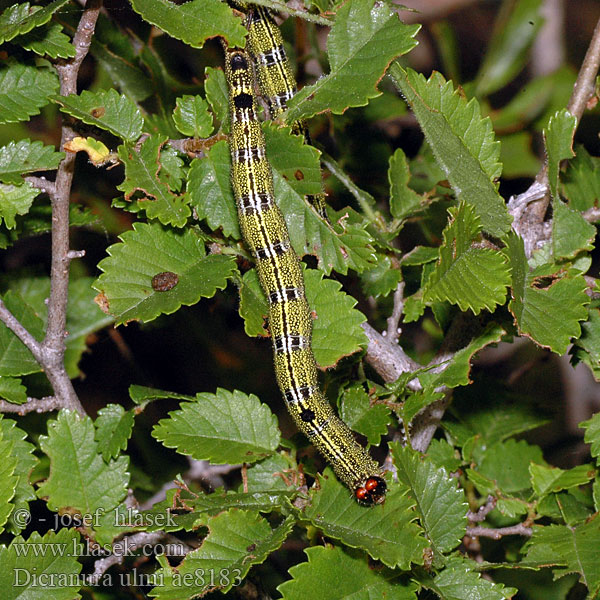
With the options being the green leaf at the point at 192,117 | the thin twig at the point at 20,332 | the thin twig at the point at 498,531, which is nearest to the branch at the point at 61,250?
the thin twig at the point at 20,332

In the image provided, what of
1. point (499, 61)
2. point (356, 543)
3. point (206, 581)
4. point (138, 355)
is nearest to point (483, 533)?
point (356, 543)

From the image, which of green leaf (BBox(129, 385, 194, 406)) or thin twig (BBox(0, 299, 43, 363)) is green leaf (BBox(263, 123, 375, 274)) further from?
thin twig (BBox(0, 299, 43, 363))

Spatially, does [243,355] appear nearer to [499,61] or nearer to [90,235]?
[90,235]

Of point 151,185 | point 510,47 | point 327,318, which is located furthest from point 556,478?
point 510,47

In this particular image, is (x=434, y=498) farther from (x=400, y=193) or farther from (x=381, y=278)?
(x=400, y=193)

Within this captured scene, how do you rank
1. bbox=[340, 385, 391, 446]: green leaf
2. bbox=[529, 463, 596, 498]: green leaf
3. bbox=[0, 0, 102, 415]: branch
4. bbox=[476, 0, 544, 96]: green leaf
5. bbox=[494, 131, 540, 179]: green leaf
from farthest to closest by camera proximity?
bbox=[494, 131, 540, 179]: green leaf → bbox=[476, 0, 544, 96]: green leaf → bbox=[529, 463, 596, 498]: green leaf → bbox=[340, 385, 391, 446]: green leaf → bbox=[0, 0, 102, 415]: branch

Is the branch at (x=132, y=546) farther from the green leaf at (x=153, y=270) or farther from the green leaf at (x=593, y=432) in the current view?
the green leaf at (x=593, y=432)

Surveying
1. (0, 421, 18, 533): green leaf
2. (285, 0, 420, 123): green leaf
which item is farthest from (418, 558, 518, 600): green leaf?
(285, 0, 420, 123): green leaf
